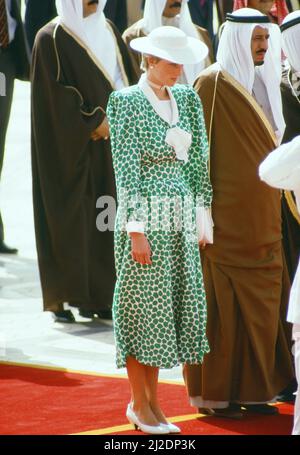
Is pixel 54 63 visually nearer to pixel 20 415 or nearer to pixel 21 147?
pixel 20 415

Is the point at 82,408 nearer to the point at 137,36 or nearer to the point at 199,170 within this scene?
the point at 199,170

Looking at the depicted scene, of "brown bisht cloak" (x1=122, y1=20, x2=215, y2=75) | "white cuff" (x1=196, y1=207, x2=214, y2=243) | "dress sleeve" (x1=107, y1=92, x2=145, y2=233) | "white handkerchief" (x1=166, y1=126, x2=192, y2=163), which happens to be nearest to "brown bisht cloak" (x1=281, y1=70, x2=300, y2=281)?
"white cuff" (x1=196, y1=207, x2=214, y2=243)

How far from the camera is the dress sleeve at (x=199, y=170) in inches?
247

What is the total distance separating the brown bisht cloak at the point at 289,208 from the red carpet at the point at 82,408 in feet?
2.45

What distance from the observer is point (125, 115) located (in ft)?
19.9

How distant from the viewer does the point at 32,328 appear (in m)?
8.31

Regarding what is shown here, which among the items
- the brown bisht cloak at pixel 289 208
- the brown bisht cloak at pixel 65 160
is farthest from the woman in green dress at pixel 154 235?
the brown bisht cloak at pixel 65 160

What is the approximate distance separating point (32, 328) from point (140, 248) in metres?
2.46

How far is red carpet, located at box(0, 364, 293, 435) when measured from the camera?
20.2 ft

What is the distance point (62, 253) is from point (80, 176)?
47cm

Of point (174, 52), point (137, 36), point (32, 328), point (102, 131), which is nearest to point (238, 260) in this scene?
point (174, 52)

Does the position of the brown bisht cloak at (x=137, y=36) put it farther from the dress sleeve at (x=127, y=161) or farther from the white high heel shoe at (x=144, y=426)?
the white high heel shoe at (x=144, y=426)

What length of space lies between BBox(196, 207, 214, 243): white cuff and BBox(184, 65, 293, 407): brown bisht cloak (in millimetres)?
253

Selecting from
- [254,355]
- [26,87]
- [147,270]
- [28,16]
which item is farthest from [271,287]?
[26,87]
